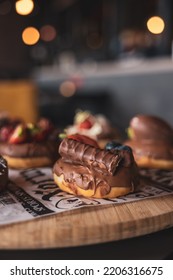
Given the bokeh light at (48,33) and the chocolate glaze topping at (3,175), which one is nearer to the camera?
the chocolate glaze topping at (3,175)

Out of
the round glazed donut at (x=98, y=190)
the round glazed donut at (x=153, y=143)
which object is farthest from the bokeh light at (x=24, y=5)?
the round glazed donut at (x=98, y=190)

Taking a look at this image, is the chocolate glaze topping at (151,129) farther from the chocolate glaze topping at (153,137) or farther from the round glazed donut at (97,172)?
the round glazed donut at (97,172)

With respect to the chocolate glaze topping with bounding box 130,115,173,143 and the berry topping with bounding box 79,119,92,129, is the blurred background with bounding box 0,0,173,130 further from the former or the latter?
Result: the chocolate glaze topping with bounding box 130,115,173,143

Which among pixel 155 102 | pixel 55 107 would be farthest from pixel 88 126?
pixel 55 107

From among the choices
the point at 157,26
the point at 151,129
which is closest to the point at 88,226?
the point at 151,129

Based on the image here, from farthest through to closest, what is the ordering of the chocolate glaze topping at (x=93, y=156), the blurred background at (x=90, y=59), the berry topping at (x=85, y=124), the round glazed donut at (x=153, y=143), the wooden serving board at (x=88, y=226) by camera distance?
the blurred background at (x=90, y=59) < the berry topping at (x=85, y=124) < the round glazed donut at (x=153, y=143) < the chocolate glaze topping at (x=93, y=156) < the wooden serving board at (x=88, y=226)

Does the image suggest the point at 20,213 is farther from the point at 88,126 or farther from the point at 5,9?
the point at 5,9
